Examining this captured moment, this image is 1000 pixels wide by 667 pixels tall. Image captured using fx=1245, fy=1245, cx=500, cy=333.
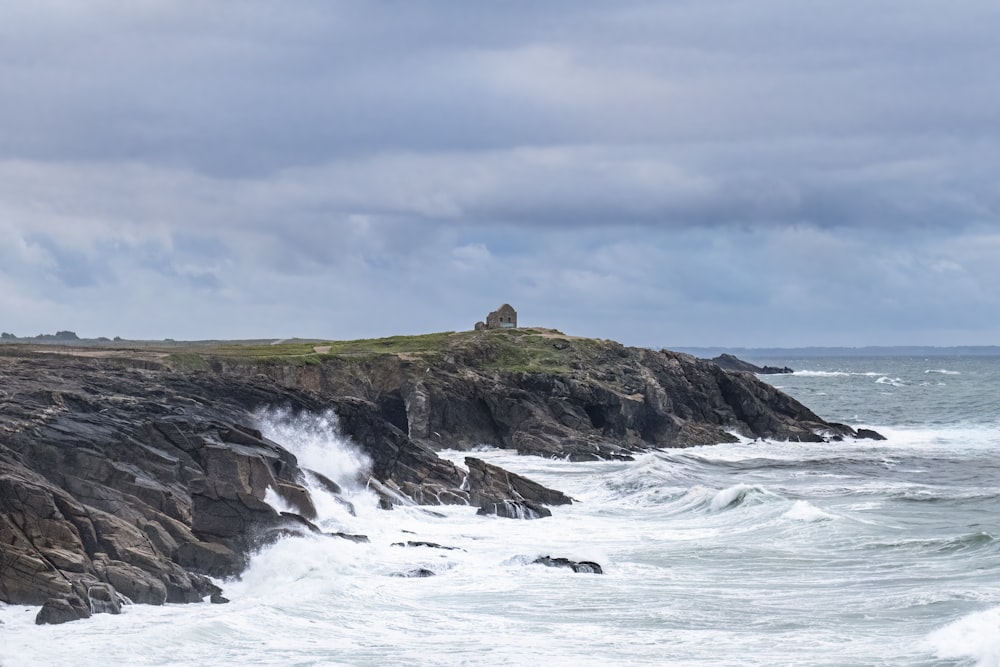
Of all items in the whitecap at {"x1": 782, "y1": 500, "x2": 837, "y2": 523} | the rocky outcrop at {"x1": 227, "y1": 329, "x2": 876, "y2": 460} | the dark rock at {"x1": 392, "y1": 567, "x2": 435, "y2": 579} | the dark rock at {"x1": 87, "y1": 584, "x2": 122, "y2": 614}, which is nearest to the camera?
the dark rock at {"x1": 87, "y1": 584, "x2": 122, "y2": 614}

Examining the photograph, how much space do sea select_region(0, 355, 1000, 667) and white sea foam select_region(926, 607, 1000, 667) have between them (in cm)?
4

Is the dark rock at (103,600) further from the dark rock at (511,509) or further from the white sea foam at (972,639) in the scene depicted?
the dark rock at (511,509)

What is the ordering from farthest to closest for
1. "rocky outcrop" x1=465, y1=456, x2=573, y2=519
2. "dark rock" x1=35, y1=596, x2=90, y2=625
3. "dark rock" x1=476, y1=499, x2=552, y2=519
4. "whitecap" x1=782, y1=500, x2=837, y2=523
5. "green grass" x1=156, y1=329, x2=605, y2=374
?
"green grass" x1=156, y1=329, x2=605, y2=374
"rocky outcrop" x1=465, y1=456, x2=573, y2=519
"dark rock" x1=476, y1=499, x2=552, y2=519
"whitecap" x1=782, y1=500, x2=837, y2=523
"dark rock" x1=35, y1=596, x2=90, y2=625

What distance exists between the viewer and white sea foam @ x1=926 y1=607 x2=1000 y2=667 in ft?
79.7

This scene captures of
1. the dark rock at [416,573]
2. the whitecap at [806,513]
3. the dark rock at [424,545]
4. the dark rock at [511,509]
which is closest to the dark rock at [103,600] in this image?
the dark rock at [416,573]

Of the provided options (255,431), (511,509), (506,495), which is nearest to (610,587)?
(511,509)

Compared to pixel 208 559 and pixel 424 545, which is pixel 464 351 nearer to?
pixel 424 545

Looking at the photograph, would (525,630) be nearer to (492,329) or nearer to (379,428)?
(379,428)

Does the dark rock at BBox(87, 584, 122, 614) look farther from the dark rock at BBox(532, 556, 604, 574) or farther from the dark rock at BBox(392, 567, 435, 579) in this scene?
the dark rock at BBox(532, 556, 604, 574)

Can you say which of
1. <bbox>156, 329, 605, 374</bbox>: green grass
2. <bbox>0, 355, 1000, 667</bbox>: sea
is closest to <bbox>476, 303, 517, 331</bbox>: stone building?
<bbox>156, 329, 605, 374</bbox>: green grass

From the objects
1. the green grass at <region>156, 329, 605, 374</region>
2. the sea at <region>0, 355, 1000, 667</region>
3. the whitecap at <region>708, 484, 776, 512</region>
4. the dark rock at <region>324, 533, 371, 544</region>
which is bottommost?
the sea at <region>0, 355, 1000, 667</region>

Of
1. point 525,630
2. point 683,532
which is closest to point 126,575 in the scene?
point 525,630

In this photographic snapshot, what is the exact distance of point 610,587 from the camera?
32.4 meters

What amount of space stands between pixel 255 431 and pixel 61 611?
15155mm
